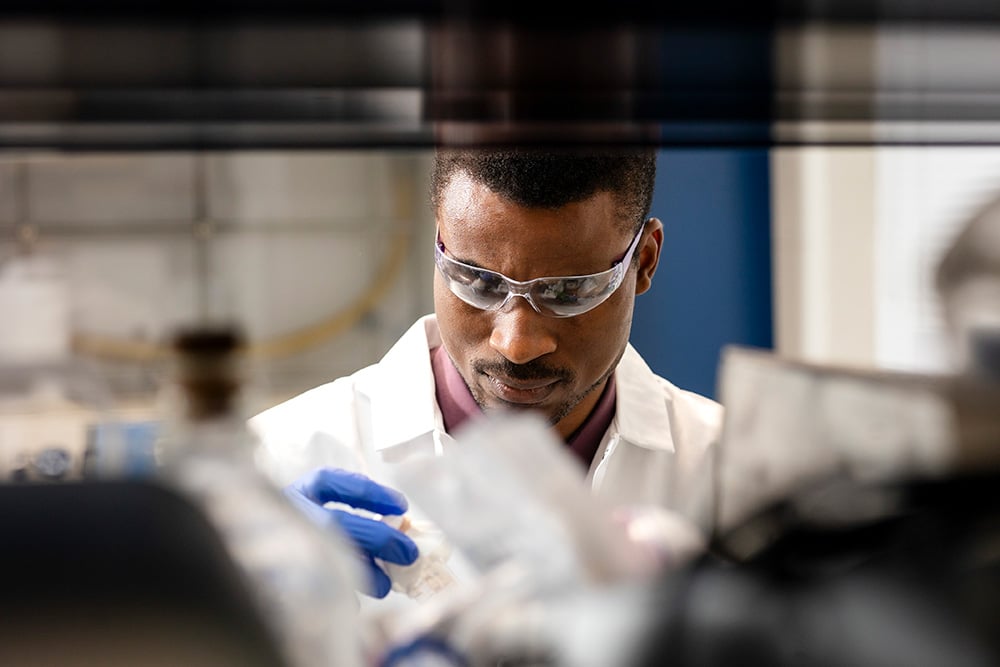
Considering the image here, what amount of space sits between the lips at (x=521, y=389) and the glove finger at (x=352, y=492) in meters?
0.47

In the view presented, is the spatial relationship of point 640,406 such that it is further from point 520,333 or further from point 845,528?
point 845,528

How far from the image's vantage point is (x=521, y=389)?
114 centimetres

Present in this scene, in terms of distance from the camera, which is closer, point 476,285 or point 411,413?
point 476,285

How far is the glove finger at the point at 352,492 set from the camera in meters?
0.62

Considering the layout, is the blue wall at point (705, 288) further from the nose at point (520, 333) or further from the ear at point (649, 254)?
the nose at point (520, 333)

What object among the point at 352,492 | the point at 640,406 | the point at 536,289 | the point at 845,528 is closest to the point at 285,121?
the point at 845,528

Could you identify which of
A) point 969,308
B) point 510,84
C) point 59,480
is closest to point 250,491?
point 59,480

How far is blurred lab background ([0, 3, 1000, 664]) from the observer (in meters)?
0.33

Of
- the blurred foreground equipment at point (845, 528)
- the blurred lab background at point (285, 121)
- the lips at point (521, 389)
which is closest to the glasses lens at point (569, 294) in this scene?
the lips at point (521, 389)

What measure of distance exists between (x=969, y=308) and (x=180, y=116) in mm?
315

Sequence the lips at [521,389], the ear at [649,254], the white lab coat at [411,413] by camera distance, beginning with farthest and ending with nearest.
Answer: the ear at [649,254]
the white lab coat at [411,413]
the lips at [521,389]

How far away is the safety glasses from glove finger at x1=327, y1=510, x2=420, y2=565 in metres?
0.43

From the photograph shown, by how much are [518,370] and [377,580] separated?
0.56m

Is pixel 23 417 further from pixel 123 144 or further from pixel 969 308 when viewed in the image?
pixel 969 308
